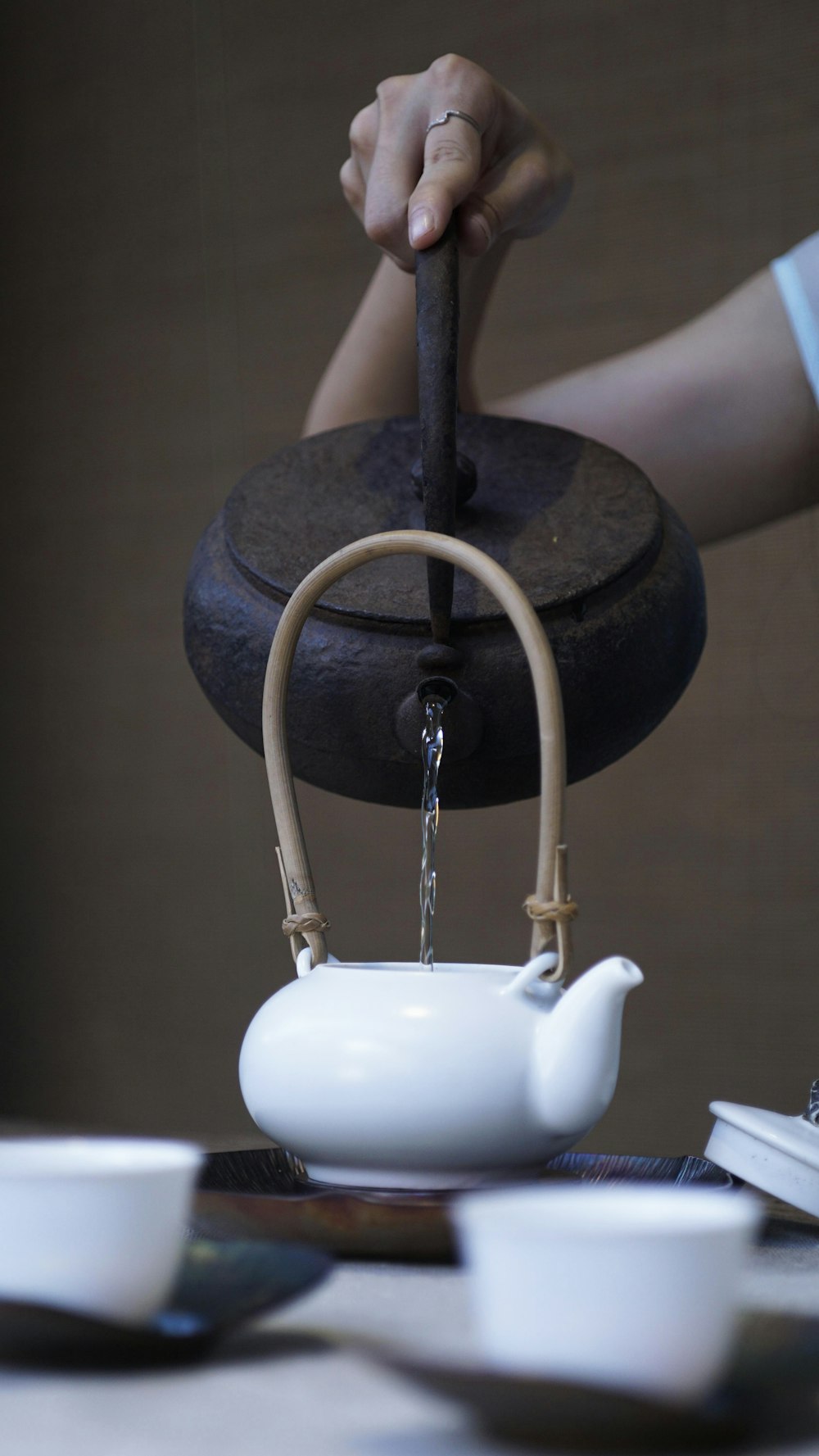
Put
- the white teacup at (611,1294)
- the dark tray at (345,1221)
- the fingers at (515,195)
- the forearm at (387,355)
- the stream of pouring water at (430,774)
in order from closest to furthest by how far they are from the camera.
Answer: the white teacup at (611,1294), the dark tray at (345,1221), the stream of pouring water at (430,774), the fingers at (515,195), the forearm at (387,355)

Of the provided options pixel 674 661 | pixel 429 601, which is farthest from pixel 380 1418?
pixel 674 661

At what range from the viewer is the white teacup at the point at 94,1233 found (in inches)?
13.9

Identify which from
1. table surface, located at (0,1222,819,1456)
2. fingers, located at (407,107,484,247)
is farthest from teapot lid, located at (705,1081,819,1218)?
fingers, located at (407,107,484,247)

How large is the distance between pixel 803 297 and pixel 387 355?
41cm

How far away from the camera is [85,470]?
268 cm

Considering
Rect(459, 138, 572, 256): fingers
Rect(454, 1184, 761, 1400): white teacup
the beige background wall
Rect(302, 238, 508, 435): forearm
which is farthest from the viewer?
the beige background wall

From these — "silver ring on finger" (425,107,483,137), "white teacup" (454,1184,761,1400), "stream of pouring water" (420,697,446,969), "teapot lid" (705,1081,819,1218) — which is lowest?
"teapot lid" (705,1081,819,1218)

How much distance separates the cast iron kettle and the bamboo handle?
40 millimetres

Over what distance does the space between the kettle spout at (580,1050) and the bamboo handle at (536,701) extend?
4cm

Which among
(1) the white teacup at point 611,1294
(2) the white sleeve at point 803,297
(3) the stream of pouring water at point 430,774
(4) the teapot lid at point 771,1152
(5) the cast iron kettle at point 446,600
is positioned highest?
(2) the white sleeve at point 803,297

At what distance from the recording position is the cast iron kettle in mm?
707

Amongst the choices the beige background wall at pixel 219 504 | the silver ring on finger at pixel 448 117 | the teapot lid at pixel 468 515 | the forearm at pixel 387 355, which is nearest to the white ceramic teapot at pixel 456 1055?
the teapot lid at pixel 468 515

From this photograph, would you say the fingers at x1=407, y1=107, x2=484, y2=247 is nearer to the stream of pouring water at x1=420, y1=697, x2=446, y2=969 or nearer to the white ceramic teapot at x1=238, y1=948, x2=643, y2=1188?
the stream of pouring water at x1=420, y1=697, x2=446, y2=969

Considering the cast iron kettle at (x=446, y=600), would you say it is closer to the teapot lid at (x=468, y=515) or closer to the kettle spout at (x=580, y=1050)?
the teapot lid at (x=468, y=515)
